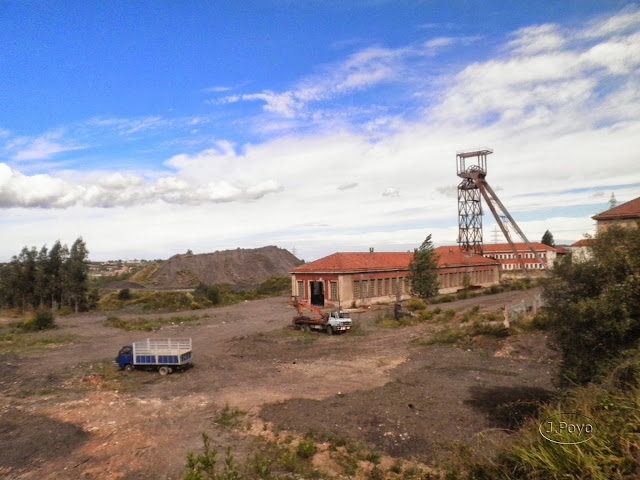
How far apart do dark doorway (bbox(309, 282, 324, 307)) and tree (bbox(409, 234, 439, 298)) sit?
9.66m

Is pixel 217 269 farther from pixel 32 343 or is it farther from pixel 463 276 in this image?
pixel 32 343

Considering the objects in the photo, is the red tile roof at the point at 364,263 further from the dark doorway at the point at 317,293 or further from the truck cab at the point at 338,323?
the truck cab at the point at 338,323

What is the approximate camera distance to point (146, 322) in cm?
3738

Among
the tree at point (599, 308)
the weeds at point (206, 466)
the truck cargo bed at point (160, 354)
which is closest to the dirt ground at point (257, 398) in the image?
the truck cargo bed at point (160, 354)

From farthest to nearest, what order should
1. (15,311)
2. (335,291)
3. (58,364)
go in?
(15,311) < (335,291) < (58,364)

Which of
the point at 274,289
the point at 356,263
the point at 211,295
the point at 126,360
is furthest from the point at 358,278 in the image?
the point at 126,360

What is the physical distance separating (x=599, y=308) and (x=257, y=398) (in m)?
10.8

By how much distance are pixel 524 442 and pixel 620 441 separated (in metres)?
1.15

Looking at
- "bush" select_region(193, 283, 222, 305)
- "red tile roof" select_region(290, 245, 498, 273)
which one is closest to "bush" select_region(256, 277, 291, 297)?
"bush" select_region(193, 283, 222, 305)

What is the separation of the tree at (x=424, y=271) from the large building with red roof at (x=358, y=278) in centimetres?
286

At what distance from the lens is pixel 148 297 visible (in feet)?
193

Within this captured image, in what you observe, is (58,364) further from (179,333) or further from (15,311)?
(15,311)

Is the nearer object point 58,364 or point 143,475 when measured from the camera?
point 143,475

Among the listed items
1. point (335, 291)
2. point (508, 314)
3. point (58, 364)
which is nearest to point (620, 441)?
point (508, 314)
